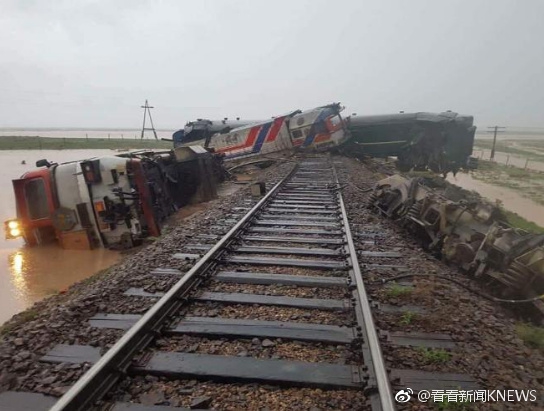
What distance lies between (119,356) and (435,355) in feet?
8.14

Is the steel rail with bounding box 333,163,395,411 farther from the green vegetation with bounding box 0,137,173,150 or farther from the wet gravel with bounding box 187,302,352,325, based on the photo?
the green vegetation with bounding box 0,137,173,150

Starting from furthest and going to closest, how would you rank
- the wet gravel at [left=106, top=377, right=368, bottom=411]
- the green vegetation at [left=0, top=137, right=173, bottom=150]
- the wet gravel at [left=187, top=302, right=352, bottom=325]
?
the green vegetation at [left=0, top=137, right=173, bottom=150]
the wet gravel at [left=187, top=302, right=352, bottom=325]
the wet gravel at [left=106, top=377, right=368, bottom=411]

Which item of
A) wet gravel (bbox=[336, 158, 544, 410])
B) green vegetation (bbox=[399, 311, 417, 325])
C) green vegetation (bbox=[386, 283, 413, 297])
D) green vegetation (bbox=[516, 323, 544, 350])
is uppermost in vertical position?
green vegetation (bbox=[386, 283, 413, 297])

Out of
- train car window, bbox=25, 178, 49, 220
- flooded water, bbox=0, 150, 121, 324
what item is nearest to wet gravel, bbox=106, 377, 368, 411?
flooded water, bbox=0, 150, 121, 324

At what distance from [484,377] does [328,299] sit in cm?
163

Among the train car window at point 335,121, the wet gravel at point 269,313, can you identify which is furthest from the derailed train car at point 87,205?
the train car window at point 335,121

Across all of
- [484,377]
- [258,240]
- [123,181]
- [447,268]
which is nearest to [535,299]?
[447,268]

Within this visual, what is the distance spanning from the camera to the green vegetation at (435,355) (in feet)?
10.5

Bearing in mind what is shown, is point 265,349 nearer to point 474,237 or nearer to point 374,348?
point 374,348

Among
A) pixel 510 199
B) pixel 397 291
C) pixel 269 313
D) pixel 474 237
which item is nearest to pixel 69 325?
pixel 269 313

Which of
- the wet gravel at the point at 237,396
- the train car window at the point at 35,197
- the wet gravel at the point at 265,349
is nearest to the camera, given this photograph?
the wet gravel at the point at 237,396

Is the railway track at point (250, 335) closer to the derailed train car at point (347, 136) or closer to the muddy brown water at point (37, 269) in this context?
the muddy brown water at point (37, 269)

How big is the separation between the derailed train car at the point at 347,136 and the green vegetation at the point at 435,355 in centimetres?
1845

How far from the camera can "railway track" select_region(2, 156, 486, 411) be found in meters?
2.79
